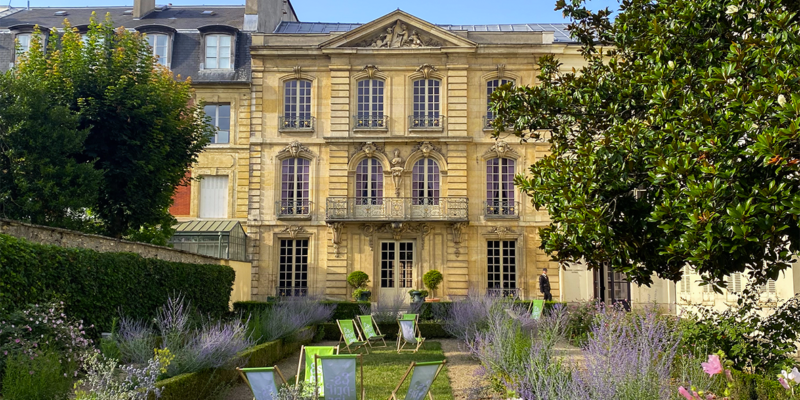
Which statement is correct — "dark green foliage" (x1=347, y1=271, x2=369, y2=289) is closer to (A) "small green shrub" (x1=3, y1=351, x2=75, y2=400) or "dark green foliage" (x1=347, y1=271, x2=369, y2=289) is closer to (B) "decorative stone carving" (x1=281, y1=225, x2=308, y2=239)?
(B) "decorative stone carving" (x1=281, y1=225, x2=308, y2=239)

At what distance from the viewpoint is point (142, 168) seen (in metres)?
13.7

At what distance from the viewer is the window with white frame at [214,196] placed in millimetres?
22031

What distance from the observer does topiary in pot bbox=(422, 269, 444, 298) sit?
20.4 meters

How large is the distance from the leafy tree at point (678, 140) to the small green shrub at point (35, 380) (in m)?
4.25

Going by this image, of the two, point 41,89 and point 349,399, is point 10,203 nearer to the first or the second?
point 41,89

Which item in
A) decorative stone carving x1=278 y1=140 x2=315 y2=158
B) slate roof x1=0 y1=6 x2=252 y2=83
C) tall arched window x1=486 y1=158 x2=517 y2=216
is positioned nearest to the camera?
tall arched window x1=486 y1=158 x2=517 y2=216

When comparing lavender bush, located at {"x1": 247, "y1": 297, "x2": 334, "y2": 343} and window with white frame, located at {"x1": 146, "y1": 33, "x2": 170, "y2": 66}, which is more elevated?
window with white frame, located at {"x1": 146, "y1": 33, "x2": 170, "y2": 66}

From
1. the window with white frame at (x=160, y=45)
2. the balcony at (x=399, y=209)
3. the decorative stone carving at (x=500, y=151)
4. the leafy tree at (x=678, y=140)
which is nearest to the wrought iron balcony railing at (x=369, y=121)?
the balcony at (x=399, y=209)

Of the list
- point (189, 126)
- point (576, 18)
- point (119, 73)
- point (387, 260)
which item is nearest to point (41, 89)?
point (119, 73)

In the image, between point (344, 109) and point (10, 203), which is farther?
point (344, 109)

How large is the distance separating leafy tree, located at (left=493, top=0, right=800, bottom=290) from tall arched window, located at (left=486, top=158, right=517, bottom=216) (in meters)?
13.5

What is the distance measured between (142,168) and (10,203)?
7.63 ft

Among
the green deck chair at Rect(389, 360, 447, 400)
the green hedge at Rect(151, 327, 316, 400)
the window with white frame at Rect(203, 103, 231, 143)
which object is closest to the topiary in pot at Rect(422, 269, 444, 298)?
A: the window with white frame at Rect(203, 103, 231, 143)

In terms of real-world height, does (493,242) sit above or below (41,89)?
below
